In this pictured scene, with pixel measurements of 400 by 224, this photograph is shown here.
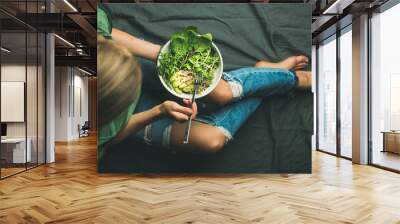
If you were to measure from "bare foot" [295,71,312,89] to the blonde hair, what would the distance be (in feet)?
9.12

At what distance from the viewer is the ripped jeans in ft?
22.0

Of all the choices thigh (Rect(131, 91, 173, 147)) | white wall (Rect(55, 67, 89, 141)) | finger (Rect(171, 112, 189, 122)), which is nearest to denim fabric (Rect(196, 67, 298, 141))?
finger (Rect(171, 112, 189, 122))

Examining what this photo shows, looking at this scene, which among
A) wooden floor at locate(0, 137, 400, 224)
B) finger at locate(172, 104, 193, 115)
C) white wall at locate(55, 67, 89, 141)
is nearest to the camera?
wooden floor at locate(0, 137, 400, 224)

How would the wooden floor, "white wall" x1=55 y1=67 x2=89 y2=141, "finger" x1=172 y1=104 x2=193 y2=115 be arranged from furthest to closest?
"white wall" x1=55 y1=67 x2=89 y2=141 → "finger" x1=172 y1=104 x2=193 y2=115 → the wooden floor

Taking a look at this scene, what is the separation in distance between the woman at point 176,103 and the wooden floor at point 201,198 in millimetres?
712

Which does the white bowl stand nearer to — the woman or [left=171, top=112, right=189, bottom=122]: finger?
the woman

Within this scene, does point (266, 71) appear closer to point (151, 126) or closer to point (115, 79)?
point (151, 126)

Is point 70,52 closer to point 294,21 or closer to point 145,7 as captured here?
point 145,7

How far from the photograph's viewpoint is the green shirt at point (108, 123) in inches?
265

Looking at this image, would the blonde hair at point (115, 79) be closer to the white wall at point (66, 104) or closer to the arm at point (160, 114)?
the arm at point (160, 114)

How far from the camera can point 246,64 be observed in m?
6.76

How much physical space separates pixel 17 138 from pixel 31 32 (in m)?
2.08

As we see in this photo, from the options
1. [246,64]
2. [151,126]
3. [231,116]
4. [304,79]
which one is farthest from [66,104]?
[304,79]

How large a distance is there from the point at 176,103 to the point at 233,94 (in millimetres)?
1006
